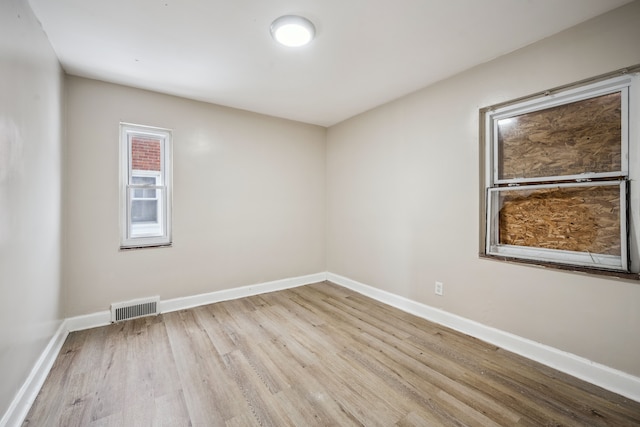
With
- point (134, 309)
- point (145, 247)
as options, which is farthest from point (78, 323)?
point (145, 247)

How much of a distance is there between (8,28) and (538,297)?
3982 mm

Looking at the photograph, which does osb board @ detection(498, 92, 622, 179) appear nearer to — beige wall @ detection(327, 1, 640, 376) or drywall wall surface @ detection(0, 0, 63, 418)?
beige wall @ detection(327, 1, 640, 376)

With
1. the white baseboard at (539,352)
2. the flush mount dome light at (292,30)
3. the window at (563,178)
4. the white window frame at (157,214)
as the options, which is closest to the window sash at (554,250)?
the window at (563,178)

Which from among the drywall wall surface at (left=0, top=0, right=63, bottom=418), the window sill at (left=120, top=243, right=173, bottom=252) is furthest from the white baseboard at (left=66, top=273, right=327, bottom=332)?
the window sill at (left=120, top=243, right=173, bottom=252)

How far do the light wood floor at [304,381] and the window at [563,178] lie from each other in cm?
95

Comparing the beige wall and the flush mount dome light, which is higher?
the flush mount dome light

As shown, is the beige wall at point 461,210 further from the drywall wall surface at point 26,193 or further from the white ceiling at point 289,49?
the drywall wall surface at point 26,193

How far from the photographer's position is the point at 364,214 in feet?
12.6

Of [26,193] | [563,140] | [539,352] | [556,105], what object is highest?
[556,105]

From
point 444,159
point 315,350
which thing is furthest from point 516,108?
point 315,350

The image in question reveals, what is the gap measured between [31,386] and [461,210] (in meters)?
3.63

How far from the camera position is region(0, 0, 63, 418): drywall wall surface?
1.45m

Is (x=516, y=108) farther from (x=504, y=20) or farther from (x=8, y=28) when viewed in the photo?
(x=8, y=28)

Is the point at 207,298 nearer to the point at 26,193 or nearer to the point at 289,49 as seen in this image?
the point at 26,193
